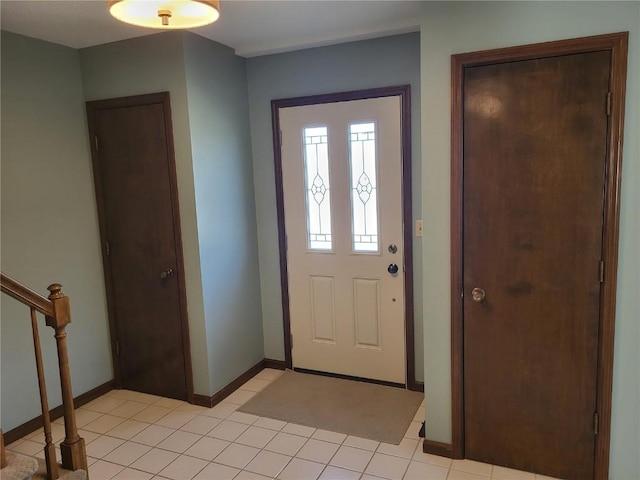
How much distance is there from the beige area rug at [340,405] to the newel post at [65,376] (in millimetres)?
1164

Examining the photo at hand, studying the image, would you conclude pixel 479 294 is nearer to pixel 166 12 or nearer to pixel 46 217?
pixel 166 12

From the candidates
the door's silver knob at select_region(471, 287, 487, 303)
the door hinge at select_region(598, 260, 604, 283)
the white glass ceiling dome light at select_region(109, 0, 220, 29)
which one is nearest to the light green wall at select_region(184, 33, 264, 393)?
the white glass ceiling dome light at select_region(109, 0, 220, 29)

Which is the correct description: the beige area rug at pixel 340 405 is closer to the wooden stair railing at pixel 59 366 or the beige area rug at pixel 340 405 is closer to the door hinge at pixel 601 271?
the wooden stair railing at pixel 59 366

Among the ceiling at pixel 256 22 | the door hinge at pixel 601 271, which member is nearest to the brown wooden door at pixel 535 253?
the door hinge at pixel 601 271

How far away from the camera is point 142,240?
10.8ft

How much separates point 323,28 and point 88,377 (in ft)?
9.10

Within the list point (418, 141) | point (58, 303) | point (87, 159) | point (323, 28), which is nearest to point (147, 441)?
point (58, 303)

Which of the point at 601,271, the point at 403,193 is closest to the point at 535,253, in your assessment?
the point at 601,271

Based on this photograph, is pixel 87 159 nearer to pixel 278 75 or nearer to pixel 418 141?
pixel 278 75

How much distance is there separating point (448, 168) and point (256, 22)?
139 centimetres

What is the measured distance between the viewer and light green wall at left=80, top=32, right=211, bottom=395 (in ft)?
9.86

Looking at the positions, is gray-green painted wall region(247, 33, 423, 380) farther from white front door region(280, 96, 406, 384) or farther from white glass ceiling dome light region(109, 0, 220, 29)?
white glass ceiling dome light region(109, 0, 220, 29)

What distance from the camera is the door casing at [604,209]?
208cm

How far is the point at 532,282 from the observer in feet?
7.62
